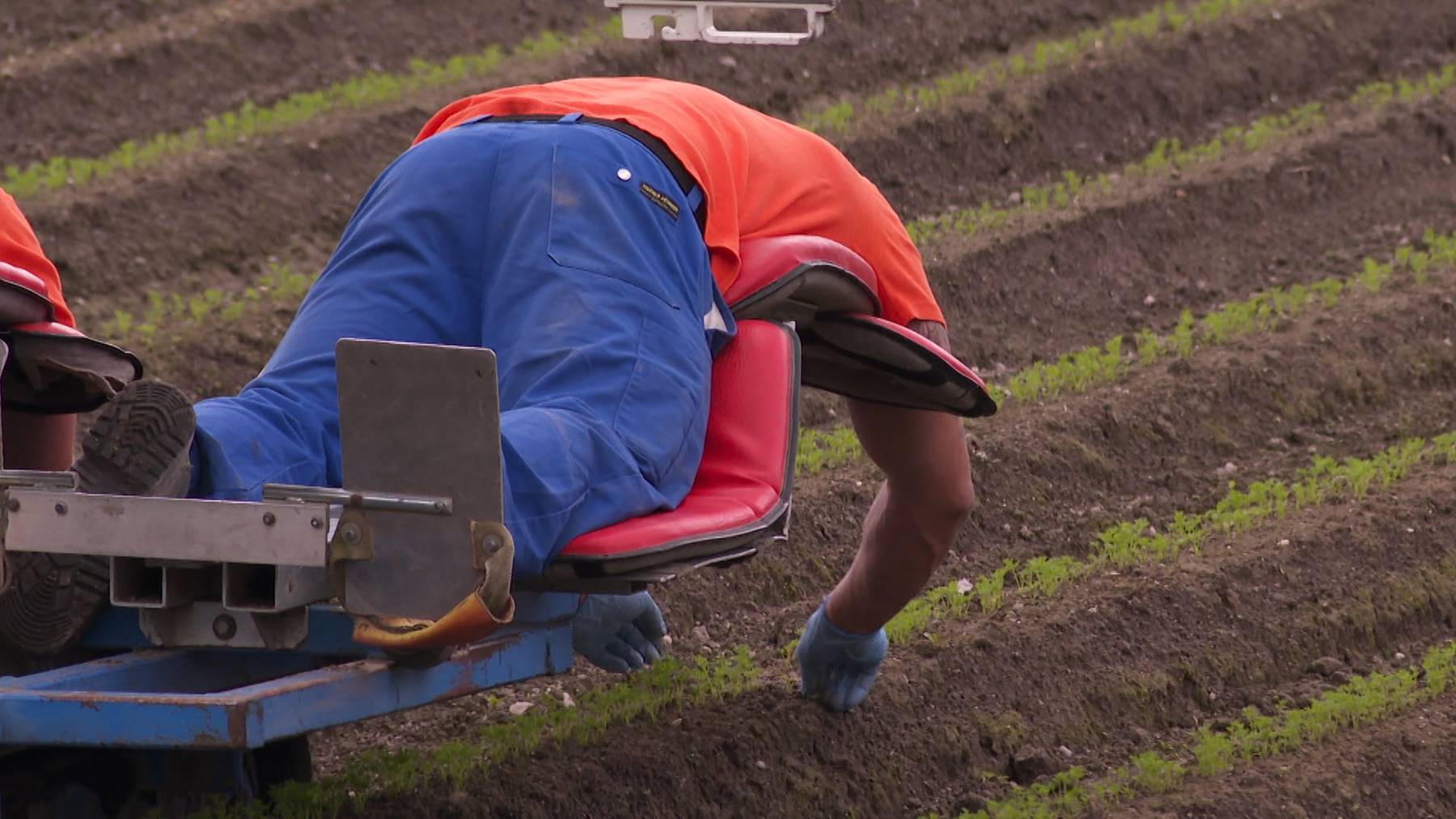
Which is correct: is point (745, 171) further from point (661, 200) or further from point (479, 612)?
point (479, 612)

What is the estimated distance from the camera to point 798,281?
136 inches

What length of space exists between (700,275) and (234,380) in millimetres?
3263

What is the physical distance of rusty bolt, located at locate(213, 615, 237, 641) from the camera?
8.98 ft

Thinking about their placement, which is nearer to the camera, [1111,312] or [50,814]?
[50,814]

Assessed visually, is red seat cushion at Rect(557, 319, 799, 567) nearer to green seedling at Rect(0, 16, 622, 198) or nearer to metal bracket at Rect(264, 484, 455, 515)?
metal bracket at Rect(264, 484, 455, 515)

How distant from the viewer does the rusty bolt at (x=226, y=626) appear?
2.74 meters

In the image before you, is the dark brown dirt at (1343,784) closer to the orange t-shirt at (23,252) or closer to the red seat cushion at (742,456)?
the red seat cushion at (742,456)

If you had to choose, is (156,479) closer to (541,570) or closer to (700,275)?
(541,570)

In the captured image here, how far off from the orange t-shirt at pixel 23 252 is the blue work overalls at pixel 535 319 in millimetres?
773

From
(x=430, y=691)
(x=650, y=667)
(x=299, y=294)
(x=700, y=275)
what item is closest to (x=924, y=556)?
(x=650, y=667)

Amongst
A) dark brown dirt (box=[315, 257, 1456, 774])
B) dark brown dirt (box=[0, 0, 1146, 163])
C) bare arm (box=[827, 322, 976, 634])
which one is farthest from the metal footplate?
dark brown dirt (box=[0, 0, 1146, 163])

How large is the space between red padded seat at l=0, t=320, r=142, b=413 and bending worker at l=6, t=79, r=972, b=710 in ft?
1.82

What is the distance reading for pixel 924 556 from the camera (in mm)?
4039

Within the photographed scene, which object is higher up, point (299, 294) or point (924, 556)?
point (924, 556)
